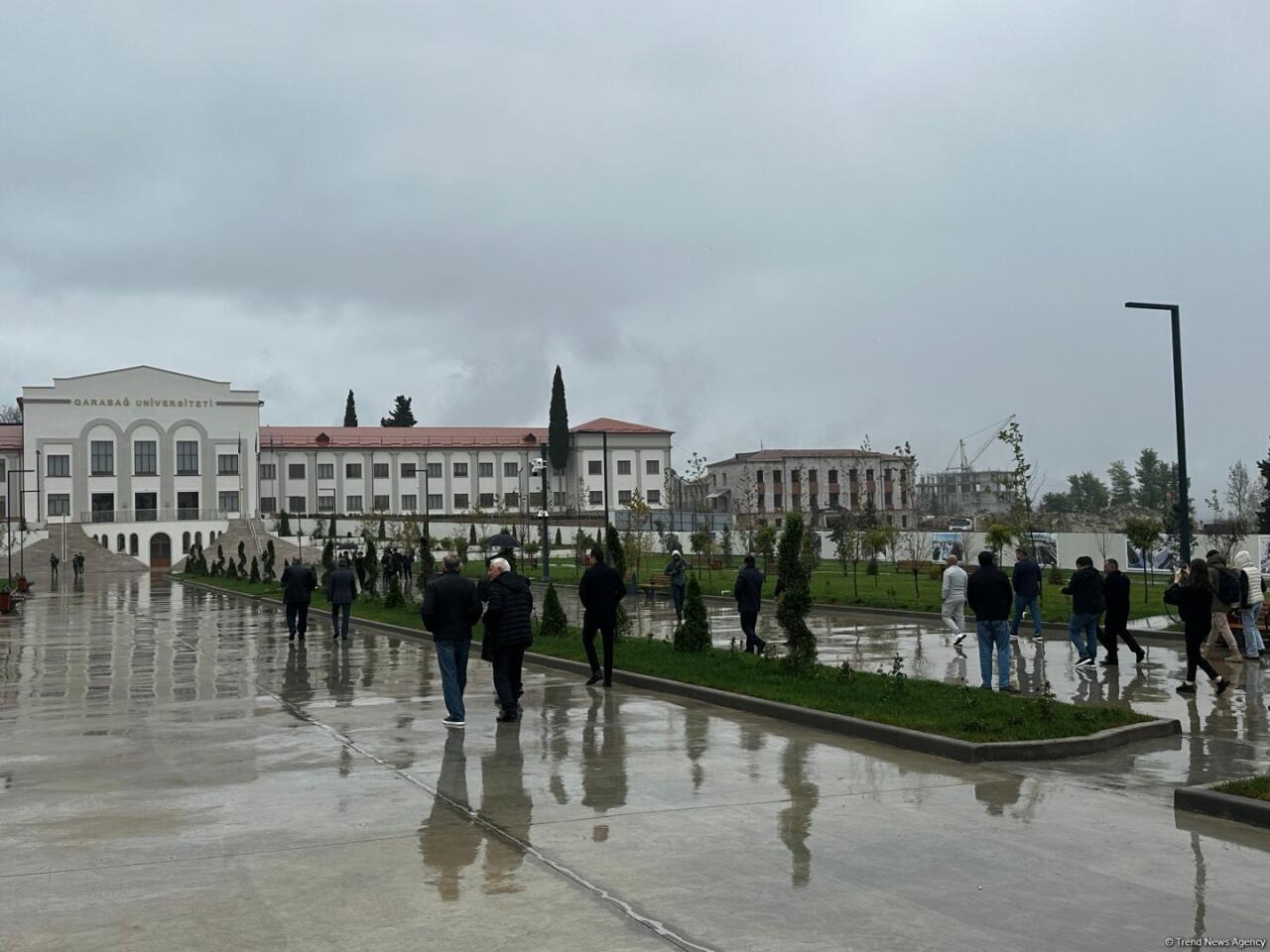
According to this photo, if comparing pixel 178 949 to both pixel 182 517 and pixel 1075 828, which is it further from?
pixel 182 517

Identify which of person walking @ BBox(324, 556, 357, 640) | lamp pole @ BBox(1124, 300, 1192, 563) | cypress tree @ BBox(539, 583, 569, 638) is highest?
lamp pole @ BBox(1124, 300, 1192, 563)

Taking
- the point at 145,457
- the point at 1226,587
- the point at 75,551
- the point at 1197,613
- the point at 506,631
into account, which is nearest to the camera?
the point at 506,631

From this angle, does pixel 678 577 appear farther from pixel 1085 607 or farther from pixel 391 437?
pixel 391 437

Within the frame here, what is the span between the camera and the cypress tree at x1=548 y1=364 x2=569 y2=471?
106m

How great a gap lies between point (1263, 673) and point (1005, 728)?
7484mm

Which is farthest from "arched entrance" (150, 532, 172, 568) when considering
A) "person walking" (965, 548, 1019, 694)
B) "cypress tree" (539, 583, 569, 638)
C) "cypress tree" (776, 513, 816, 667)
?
"person walking" (965, 548, 1019, 694)

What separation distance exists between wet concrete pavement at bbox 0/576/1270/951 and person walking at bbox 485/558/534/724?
1.43 ft

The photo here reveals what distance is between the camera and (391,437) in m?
107

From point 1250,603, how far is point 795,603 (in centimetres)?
686

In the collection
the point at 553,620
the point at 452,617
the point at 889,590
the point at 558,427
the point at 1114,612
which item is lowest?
the point at 889,590

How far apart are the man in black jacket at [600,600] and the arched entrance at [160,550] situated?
8032 centimetres

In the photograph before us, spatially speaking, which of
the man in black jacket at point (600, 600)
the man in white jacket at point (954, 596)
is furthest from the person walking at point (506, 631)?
the man in white jacket at point (954, 596)

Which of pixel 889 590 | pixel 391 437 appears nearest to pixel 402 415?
pixel 391 437

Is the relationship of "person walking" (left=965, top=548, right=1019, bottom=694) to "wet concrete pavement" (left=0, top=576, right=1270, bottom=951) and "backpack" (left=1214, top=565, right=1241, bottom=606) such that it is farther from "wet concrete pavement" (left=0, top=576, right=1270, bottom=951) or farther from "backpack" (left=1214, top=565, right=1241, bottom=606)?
"backpack" (left=1214, top=565, right=1241, bottom=606)
